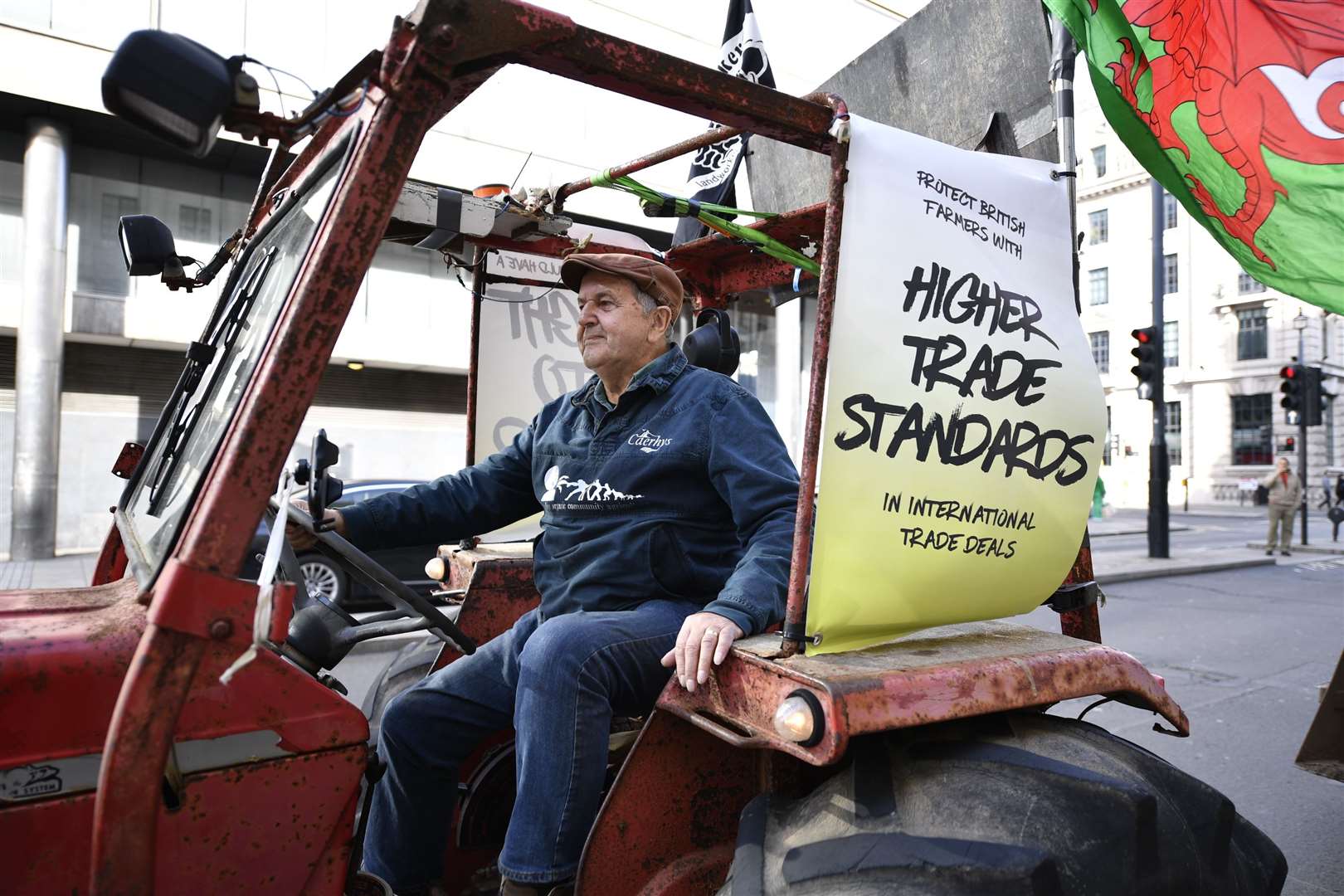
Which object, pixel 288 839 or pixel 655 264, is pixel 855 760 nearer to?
pixel 288 839

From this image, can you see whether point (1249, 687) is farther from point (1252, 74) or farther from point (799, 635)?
point (799, 635)

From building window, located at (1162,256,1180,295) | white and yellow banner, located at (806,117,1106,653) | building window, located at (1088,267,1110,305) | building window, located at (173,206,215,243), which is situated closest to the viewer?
white and yellow banner, located at (806,117,1106,653)

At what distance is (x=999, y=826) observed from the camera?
138 centimetres

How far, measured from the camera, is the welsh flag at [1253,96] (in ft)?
9.52

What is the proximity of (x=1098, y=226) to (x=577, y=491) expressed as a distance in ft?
166

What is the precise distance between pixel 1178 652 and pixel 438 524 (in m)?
7.17

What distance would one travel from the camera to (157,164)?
1435 cm

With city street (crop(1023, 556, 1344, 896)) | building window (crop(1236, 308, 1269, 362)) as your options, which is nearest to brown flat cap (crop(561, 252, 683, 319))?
city street (crop(1023, 556, 1344, 896))

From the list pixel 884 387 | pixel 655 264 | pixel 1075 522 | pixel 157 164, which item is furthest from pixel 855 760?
pixel 157 164

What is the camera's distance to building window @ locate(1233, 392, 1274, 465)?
3947cm

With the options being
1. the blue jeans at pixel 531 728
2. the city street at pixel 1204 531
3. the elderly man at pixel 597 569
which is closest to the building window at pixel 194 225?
the elderly man at pixel 597 569

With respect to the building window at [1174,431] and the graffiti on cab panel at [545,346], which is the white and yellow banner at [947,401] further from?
the building window at [1174,431]

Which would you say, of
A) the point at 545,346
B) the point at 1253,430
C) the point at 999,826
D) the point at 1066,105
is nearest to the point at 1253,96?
the point at 1066,105

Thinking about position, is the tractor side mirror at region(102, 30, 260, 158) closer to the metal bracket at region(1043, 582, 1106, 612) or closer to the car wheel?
the metal bracket at region(1043, 582, 1106, 612)
